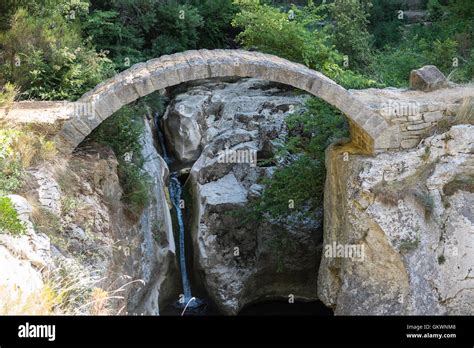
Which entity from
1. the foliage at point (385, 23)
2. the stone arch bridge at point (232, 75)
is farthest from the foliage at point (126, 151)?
the foliage at point (385, 23)

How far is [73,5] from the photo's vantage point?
1148 cm

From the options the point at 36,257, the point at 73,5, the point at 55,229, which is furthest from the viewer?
the point at 73,5

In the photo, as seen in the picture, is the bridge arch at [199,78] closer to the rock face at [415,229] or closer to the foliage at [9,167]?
the rock face at [415,229]

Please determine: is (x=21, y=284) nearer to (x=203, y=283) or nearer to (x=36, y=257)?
(x=36, y=257)

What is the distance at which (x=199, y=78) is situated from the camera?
8273 millimetres

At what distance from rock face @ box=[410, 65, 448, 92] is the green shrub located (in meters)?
6.74

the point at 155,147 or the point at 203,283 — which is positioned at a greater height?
the point at 155,147

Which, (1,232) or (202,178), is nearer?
(1,232)

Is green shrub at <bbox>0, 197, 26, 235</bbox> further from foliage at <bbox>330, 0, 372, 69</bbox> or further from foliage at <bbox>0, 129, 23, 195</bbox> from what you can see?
foliage at <bbox>330, 0, 372, 69</bbox>

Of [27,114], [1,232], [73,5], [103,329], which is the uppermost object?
[73,5]

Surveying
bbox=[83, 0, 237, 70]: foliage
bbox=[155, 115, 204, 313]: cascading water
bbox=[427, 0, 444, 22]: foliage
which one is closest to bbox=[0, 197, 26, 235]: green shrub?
bbox=[155, 115, 204, 313]: cascading water

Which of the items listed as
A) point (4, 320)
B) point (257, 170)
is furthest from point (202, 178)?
point (4, 320)

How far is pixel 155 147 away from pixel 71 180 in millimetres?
5214

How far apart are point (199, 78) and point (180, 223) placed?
4.77 metres
